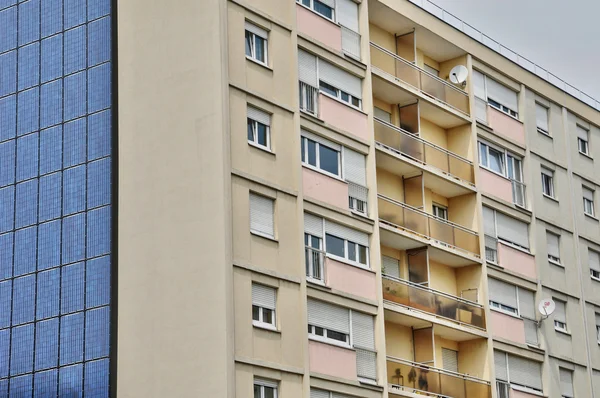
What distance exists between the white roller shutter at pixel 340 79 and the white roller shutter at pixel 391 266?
513 cm

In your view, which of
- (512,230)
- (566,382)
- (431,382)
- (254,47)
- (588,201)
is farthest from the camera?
(588,201)

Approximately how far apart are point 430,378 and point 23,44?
51.8ft

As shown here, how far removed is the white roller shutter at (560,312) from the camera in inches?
1830

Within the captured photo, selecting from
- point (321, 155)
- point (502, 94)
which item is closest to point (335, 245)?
point (321, 155)

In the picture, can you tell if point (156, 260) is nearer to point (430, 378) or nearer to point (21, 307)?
point (21, 307)

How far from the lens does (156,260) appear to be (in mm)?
34938

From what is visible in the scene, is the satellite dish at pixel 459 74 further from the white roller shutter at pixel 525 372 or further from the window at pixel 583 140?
the white roller shutter at pixel 525 372

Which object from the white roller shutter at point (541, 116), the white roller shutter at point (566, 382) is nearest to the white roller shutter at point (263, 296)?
the white roller shutter at point (566, 382)

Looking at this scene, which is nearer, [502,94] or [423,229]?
[423,229]

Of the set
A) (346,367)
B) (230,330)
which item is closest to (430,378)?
(346,367)

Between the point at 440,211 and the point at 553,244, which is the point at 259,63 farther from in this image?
the point at 553,244

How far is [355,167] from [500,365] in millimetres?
8572

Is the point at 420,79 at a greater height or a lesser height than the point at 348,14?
lesser

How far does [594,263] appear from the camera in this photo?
49.5 metres
